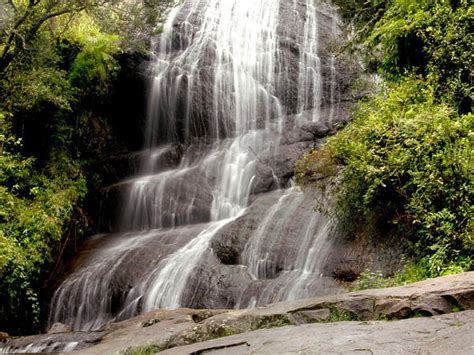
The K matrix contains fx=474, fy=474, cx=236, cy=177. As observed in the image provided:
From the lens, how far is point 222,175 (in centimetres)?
1609

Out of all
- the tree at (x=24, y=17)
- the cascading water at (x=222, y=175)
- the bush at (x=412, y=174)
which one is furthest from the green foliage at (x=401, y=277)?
the tree at (x=24, y=17)

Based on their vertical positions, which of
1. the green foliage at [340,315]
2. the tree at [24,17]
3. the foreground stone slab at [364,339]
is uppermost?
the tree at [24,17]

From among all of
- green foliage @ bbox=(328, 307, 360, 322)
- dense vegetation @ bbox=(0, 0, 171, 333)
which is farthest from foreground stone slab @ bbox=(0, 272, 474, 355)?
dense vegetation @ bbox=(0, 0, 171, 333)

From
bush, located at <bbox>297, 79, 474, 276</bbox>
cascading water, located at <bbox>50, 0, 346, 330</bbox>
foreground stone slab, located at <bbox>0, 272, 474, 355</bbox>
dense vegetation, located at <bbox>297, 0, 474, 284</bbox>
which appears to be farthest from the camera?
cascading water, located at <bbox>50, 0, 346, 330</bbox>

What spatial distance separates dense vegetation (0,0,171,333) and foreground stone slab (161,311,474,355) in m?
7.51

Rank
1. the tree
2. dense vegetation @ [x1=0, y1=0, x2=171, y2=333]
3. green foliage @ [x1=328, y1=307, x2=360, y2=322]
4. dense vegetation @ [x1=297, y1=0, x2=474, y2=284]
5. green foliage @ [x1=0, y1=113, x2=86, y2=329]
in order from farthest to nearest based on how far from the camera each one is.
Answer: the tree
dense vegetation @ [x1=0, y1=0, x2=171, y2=333]
green foliage @ [x1=0, y1=113, x2=86, y2=329]
dense vegetation @ [x1=297, y1=0, x2=474, y2=284]
green foliage @ [x1=328, y1=307, x2=360, y2=322]

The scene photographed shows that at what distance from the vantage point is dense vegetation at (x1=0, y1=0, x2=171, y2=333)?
473 inches

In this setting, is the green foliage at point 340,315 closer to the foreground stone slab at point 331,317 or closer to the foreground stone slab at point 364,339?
the foreground stone slab at point 331,317

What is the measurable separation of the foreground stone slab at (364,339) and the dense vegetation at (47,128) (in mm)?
7512

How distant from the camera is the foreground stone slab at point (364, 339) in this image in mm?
3666

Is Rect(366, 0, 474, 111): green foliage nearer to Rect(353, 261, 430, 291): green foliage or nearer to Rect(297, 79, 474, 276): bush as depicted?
Rect(297, 79, 474, 276): bush

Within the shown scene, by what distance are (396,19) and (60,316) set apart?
35.2ft

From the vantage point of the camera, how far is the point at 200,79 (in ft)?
63.2

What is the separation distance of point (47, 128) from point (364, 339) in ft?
48.0
